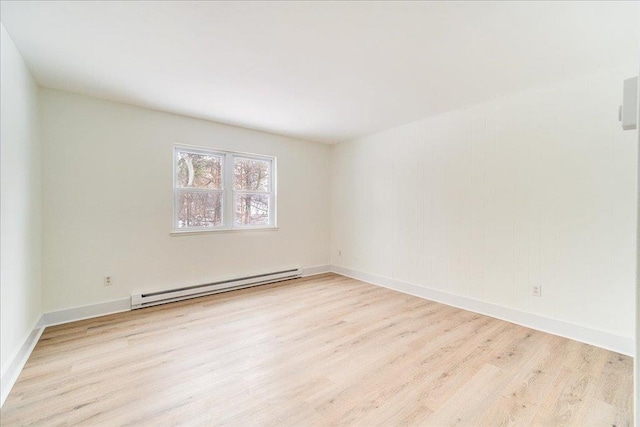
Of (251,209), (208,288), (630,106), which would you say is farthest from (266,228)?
(630,106)

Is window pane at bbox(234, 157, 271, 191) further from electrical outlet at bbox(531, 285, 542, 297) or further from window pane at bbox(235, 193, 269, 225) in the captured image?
electrical outlet at bbox(531, 285, 542, 297)

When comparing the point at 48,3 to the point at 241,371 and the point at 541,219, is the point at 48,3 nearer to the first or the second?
the point at 241,371

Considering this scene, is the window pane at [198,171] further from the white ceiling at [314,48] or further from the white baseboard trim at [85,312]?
the white baseboard trim at [85,312]

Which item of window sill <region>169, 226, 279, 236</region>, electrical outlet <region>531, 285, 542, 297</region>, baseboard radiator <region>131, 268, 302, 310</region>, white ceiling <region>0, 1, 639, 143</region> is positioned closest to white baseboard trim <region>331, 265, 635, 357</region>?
electrical outlet <region>531, 285, 542, 297</region>

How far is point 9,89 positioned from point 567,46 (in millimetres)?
4062

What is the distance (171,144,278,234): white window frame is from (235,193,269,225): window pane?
0.07m

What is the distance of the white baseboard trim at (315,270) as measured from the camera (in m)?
4.86

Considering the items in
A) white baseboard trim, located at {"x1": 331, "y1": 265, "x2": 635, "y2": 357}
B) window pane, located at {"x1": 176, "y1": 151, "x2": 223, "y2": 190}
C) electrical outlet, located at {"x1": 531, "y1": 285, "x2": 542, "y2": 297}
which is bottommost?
white baseboard trim, located at {"x1": 331, "y1": 265, "x2": 635, "y2": 357}

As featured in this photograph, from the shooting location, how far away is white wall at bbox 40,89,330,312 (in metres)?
2.86

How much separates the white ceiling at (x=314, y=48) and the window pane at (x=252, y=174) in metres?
1.23

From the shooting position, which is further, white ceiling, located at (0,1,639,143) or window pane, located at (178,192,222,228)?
window pane, located at (178,192,222,228)

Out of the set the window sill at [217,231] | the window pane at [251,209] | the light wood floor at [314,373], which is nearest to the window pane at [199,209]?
the window sill at [217,231]

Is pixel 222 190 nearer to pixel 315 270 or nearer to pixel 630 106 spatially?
pixel 315 270

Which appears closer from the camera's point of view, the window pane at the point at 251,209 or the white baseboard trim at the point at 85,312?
the white baseboard trim at the point at 85,312
